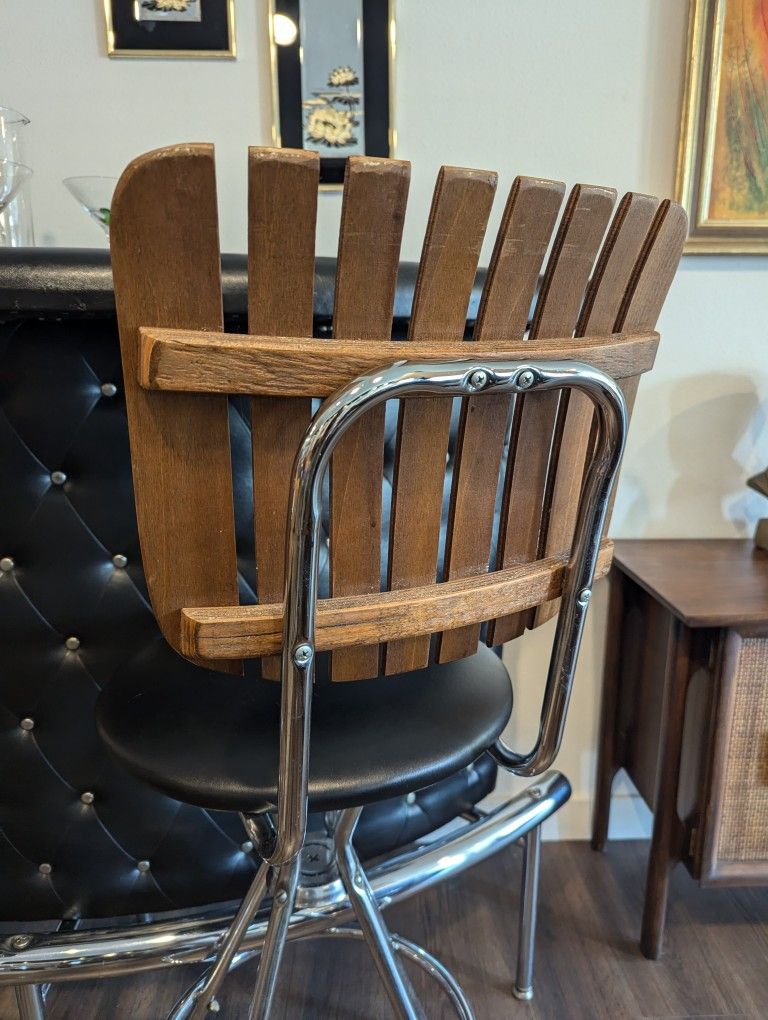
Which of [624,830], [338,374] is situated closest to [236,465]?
[338,374]

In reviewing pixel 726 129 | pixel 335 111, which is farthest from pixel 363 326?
pixel 726 129

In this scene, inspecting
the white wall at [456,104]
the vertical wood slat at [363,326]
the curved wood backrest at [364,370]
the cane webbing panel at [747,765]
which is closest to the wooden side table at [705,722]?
the cane webbing panel at [747,765]

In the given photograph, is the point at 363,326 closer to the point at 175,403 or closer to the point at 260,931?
the point at 175,403

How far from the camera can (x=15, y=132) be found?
3.76 ft

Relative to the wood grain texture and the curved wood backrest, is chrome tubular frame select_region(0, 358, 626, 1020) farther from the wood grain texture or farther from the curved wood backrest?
the wood grain texture

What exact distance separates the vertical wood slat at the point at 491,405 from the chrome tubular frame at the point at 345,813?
52 mm

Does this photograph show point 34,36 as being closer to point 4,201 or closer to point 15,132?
point 15,132

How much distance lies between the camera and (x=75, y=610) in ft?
3.01

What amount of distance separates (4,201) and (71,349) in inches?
13.9

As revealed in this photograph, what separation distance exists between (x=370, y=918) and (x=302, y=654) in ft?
1.59

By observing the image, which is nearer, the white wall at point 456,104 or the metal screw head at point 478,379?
the metal screw head at point 478,379

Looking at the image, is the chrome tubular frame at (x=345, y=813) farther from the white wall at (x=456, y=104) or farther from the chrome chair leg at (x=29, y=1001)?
the white wall at (x=456, y=104)

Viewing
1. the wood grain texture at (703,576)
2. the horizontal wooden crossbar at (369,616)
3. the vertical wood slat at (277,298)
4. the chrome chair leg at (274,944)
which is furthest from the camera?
the wood grain texture at (703,576)

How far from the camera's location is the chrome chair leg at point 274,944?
0.70 meters
